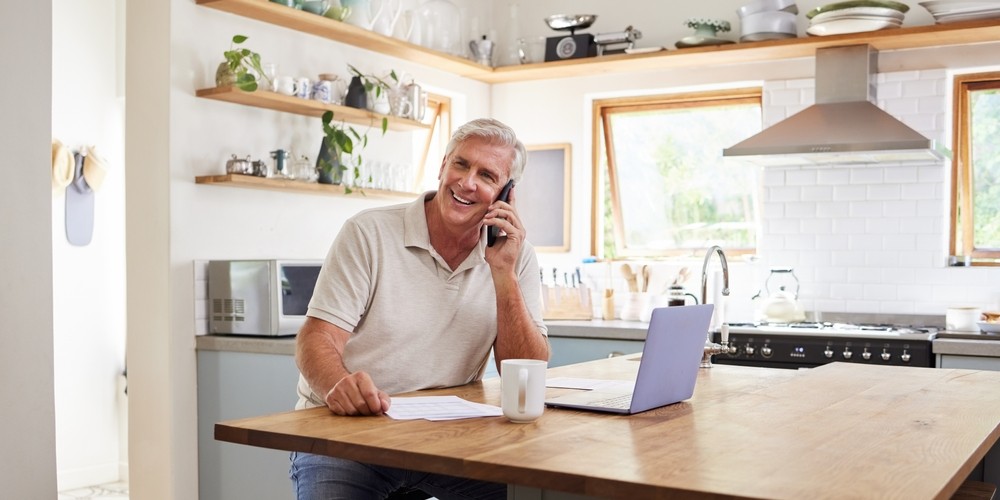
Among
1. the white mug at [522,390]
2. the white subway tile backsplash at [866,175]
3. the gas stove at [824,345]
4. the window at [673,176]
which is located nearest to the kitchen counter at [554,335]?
the gas stove at [824,345]

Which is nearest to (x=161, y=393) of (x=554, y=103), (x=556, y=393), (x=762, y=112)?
(x=556, y=393)

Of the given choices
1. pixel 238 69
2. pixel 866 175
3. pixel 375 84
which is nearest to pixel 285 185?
pixel 238 69

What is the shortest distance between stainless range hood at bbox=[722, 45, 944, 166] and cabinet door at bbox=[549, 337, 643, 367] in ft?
3.36

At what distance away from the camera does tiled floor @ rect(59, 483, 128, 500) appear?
5227 millimetres

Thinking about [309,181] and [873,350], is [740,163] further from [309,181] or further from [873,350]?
[309,181]

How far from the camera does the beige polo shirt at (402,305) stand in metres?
2.48

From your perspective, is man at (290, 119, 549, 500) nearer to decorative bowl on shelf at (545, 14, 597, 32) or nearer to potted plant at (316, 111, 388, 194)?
potted plant at (316, 111, 388, 194)

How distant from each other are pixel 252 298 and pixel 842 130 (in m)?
2.66

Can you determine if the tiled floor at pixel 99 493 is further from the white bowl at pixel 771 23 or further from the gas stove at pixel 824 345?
the white bowl at pixel 771 23

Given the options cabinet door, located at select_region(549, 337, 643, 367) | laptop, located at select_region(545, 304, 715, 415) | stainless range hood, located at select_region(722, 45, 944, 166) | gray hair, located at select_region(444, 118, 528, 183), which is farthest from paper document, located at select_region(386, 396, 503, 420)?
stainless range hood, located at select_region(722, 45, 944, 166)

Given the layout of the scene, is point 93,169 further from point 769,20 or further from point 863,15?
point 863,15

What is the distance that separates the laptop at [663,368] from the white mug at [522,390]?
0.69 feet

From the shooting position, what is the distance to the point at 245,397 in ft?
13.1

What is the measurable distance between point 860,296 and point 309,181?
2.69 metres
